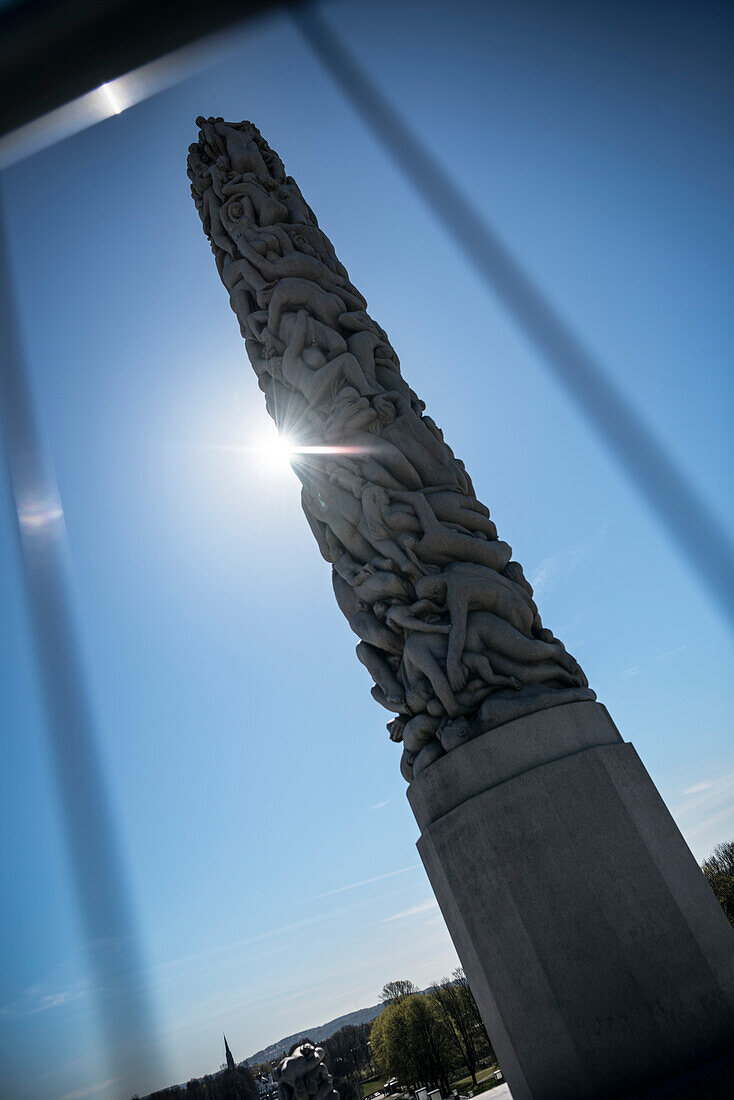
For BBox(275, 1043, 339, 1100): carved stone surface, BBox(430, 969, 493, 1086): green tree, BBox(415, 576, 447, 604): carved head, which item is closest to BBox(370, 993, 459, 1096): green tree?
BBox(430, 969, 493, 1086): green tree

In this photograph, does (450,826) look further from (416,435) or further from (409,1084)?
(409,1084)

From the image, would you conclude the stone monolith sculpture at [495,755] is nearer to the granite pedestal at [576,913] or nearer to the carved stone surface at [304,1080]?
the granite pedestal at [576,913]

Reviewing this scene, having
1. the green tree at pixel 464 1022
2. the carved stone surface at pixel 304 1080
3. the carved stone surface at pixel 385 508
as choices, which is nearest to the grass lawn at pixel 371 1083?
the green tree at pixel 464 1022

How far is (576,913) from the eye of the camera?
323 centimetres

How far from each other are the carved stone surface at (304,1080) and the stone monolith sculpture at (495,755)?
14.0 ft

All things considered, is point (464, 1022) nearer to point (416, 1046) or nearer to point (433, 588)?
point (416, 1046)

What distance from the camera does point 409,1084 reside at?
32.9 meters

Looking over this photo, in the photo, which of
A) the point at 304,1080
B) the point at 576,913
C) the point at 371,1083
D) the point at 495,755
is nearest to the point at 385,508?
the point at 495,755

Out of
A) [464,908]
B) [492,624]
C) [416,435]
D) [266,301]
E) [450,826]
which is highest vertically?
[266,301]

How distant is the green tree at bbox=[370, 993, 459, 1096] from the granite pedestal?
3727 cm

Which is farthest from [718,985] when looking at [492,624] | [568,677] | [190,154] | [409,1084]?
[409,1084]

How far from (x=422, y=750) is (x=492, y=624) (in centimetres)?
93

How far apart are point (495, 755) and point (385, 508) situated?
1.91 meters

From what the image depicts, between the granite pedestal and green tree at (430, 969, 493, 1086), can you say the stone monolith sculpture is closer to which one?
the granite pedestal
